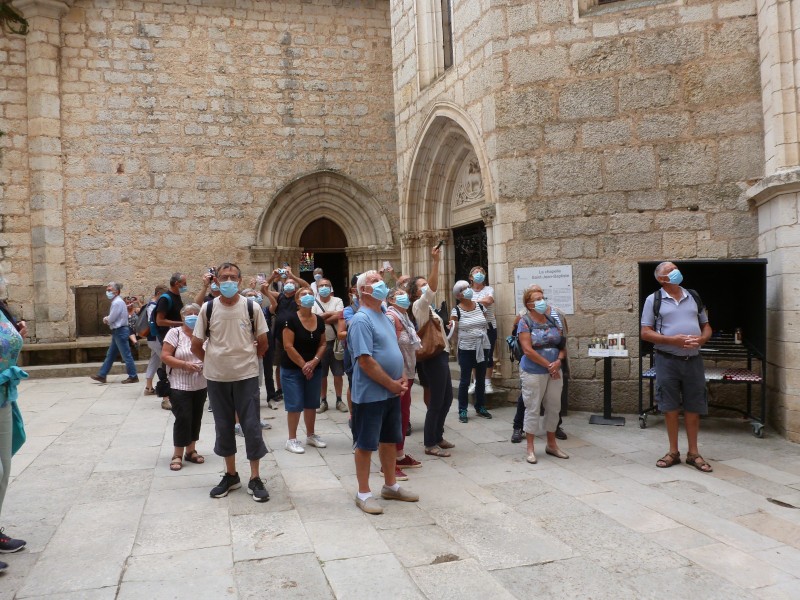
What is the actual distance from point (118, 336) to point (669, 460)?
26.5 ft

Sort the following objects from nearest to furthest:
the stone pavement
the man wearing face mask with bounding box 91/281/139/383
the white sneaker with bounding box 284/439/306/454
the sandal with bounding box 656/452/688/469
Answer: the stone pavement
the sandal with bounding box 656/452/688/469
the white sneaker with bounding box 284/439/306/454
the man wearing face mask with bounding box 91/281/139/383

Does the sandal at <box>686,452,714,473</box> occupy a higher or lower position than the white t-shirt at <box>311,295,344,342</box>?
lower

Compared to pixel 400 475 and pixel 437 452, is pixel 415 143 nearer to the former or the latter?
pixel 437 452

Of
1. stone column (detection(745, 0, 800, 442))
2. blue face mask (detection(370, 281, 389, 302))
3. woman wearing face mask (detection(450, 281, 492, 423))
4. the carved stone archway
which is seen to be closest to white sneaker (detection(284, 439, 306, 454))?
woman wearing face mask (detection(450, 281, 492, 423))

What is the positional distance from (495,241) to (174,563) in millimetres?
5284

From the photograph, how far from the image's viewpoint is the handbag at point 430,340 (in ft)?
17.8

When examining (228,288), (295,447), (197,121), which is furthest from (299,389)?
(197,121)

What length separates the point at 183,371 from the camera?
5062 millimetres

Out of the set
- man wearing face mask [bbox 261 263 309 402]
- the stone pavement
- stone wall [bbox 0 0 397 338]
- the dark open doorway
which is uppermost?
stone wall [bbox 0 0 397 338]

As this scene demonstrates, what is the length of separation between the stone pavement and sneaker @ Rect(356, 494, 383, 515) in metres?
0.07

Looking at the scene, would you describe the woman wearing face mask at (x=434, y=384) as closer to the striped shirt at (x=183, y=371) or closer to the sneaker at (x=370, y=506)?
the sneaker at (x=370, y=506)

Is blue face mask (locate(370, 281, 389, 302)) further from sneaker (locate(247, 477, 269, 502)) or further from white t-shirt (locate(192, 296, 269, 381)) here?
sneaker (locate(247, 477, 269, 502))

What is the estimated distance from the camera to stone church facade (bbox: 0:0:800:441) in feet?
21.7

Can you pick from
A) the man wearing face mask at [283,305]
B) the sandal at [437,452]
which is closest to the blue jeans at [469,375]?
the sandal at [437,452]
